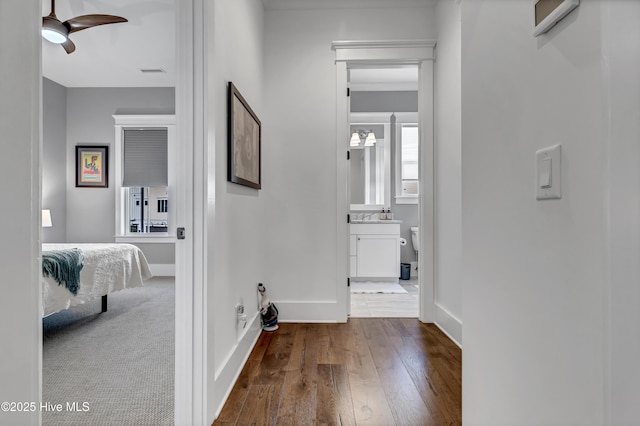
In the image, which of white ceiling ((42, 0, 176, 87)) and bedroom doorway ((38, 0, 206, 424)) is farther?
white ceiling ((42, 0, 176, 87))

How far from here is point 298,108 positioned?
3.00 meters

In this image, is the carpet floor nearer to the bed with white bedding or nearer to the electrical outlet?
the bed with white bedding

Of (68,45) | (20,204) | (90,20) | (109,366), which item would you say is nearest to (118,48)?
(68,45)

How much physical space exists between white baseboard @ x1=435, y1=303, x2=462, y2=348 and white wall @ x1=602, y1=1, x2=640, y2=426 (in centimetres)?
197

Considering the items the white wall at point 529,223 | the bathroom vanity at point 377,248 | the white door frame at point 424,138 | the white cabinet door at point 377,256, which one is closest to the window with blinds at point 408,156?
the bathroom vanity at point 377,248

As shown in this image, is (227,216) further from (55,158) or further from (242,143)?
(55,158)

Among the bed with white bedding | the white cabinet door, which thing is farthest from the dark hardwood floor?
the white cabinet door

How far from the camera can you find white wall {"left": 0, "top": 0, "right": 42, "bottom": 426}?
0.59 m

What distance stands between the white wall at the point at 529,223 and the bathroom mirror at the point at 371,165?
3.88 meters

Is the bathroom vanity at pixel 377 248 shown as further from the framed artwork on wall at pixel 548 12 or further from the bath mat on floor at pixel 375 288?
the framed artwork on wall at pixel 548 12

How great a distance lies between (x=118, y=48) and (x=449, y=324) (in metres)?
4.68

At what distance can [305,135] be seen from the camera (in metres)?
3.01

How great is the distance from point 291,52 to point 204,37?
1690 mm

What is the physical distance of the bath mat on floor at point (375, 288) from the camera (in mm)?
4129
